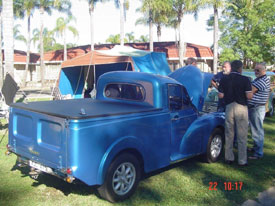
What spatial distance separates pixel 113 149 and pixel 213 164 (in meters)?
2.83

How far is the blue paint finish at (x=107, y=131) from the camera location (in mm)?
3529

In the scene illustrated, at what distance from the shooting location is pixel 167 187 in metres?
4.72

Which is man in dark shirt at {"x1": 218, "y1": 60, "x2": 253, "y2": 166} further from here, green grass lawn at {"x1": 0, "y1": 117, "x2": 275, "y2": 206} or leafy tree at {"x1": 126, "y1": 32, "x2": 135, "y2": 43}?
leafy tree at {"x1": 126, "y1": 32, "x2": 135, "y2": 43}

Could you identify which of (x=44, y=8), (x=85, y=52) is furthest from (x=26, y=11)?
(x=85, y=52)

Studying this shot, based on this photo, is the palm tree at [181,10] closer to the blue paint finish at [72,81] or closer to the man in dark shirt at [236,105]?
the blue paint finish at [72,81]

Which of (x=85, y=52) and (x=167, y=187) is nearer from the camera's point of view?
(x=167, y=187)

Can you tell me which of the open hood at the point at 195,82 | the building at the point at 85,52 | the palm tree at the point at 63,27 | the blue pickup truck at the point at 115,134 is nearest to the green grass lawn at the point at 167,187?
the blue pickup truck at the point at 115,134

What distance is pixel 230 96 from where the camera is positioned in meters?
5.54

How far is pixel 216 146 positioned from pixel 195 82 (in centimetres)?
143

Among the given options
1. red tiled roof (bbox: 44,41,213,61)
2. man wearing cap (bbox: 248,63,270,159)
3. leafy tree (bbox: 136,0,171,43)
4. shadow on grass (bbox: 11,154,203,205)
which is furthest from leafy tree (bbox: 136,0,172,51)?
shadow on grass (bbox: 11,154,203,205)

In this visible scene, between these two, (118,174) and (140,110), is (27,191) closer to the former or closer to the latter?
(118,174)

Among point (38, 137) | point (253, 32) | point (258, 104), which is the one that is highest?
point (253, 32)

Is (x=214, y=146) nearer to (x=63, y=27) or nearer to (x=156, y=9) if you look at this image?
(x=156, y=9)

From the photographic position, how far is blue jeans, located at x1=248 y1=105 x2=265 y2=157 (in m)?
6.22
